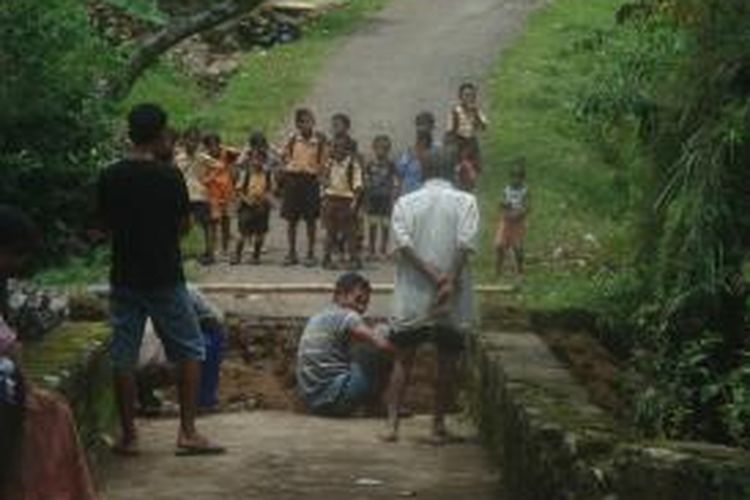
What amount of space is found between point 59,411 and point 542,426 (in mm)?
2977

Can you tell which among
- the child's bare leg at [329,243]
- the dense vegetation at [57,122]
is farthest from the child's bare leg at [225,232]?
the dense vegetation at [57,122]

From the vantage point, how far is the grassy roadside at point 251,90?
2838cm

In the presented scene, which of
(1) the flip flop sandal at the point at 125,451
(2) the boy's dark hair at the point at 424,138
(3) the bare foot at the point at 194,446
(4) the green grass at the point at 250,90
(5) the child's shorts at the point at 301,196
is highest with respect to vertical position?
(4) the green grass at the point at 250,90

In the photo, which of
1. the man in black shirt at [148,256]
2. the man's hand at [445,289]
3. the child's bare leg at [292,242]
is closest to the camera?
the man in black shirt at [148,256]

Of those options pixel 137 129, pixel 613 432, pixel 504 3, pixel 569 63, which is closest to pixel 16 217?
pixel 613 432

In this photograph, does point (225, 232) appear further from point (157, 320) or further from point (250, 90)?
point (157, 320)

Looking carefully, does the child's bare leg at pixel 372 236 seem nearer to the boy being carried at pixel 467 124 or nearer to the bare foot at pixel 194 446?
the boy being carried at pixel 467 124

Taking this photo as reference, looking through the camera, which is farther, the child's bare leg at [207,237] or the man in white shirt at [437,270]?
the child's bare leg at [207,237]

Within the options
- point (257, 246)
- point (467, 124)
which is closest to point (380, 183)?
point (257, 246)

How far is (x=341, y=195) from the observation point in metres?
20.0

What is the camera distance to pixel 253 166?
66.6 feet

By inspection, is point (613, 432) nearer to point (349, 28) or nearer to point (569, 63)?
point (569, 63)

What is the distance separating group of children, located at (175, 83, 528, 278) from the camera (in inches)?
791

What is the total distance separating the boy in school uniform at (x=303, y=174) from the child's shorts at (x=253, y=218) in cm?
25
